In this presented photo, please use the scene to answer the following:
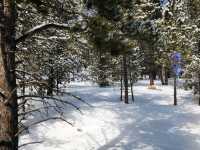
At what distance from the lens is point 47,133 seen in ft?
59.9

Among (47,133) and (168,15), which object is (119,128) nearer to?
(47,133)

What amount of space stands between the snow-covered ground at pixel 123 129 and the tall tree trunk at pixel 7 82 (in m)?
7.77

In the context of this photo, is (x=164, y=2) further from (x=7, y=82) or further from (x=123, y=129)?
(x=7, y=82)

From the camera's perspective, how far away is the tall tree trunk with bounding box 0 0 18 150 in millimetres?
7349

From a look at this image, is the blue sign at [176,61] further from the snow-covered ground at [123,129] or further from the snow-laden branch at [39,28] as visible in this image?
the snow-laden branch at [39,28]

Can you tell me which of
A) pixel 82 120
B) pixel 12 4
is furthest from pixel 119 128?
pixel 12 4

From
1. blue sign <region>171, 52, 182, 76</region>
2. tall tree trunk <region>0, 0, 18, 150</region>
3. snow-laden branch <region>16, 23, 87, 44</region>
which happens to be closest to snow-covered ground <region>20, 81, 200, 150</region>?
blue sign <region>171, 52, 182, 76</region>

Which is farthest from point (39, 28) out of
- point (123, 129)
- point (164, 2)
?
point (164, 2)

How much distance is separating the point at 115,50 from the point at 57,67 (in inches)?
489

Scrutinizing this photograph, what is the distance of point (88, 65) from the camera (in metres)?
21.6

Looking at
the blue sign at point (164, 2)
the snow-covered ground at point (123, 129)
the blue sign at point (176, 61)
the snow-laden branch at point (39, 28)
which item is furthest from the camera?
the blue sign at point (176, 61)

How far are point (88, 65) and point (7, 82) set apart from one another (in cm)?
1418

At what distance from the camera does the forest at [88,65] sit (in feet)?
24.8

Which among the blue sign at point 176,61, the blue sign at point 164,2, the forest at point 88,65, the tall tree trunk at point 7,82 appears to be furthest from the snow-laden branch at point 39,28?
the blue sign at point 176,61
